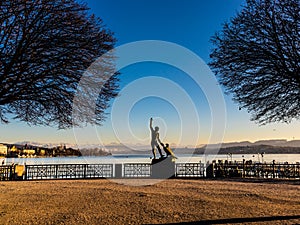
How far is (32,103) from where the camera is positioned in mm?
8789

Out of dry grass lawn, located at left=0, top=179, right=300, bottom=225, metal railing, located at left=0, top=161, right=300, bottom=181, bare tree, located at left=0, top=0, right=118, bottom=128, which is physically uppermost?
bare tree, located at left=0, top=0, right=118, bottom=128

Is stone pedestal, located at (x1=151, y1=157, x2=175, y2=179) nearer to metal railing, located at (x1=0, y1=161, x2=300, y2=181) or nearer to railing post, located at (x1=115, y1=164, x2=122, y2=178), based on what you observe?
metal railing, located at (x1=0, y1=161, x2=300, y2=181)

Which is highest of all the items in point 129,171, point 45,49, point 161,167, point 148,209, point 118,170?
point 45,49

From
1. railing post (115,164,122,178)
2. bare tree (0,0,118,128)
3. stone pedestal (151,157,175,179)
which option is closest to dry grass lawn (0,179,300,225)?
bare tree (0,0,118,128)

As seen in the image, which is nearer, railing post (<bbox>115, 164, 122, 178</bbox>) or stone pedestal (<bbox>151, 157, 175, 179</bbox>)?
stone pedestal (<bbox>151, 157, 175, 179</bbox>)

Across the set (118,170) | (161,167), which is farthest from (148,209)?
(118,170)

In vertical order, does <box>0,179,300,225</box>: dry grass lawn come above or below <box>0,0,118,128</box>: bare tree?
below

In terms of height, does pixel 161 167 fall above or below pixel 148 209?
above

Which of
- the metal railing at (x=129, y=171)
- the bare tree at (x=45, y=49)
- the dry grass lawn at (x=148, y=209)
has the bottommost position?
the metal railing at (x=129, y=171)

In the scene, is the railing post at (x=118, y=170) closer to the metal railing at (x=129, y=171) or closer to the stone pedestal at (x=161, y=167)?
the metal railing at (x=129, y=171)

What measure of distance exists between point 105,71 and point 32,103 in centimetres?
267

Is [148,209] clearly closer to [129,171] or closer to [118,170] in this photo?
[118,170]

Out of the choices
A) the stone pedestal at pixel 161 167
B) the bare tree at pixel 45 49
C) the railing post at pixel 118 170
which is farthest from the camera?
the railing post at pixel 118 170

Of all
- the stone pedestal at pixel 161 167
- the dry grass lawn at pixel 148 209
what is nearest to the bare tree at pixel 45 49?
the dry grass lawn at pixel 148 209
